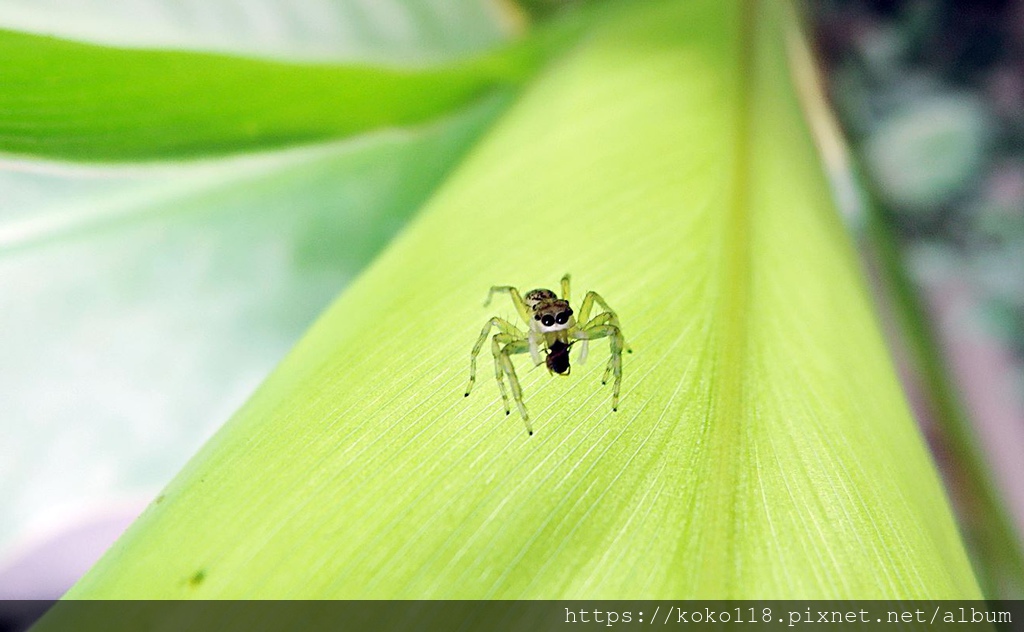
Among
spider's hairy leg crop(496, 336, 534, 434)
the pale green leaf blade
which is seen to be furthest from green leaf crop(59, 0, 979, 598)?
the pale green leaf blade

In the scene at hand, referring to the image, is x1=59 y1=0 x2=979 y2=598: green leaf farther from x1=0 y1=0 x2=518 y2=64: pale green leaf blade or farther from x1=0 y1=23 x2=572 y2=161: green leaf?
x1=0 y1=0 x2=518 y2=64: pale green leaf blade

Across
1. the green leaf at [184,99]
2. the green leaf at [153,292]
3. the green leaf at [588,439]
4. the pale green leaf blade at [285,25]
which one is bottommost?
the green leaf at [588,439]

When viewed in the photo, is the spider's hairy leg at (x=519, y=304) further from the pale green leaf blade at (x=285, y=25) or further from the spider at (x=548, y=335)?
the pale green leaf blade at (x=285, y=25)

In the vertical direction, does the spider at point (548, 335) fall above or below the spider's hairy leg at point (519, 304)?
below

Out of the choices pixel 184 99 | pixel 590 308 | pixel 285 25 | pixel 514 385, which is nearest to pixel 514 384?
pixel 514 385

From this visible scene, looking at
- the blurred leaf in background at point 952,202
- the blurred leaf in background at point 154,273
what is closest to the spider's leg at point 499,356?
the blurred leaf in background at point 154,273

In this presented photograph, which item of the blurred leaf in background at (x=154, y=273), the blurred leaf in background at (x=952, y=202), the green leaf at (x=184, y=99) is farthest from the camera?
the blurred leaf in background at (x=952, y=202)
